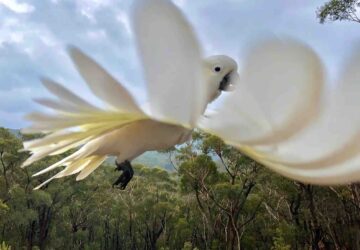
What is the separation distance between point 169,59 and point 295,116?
0.18 meters

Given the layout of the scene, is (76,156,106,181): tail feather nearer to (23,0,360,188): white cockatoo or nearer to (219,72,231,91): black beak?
(23,0,360,188): white cockatoo

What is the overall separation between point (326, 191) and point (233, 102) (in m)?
12.4

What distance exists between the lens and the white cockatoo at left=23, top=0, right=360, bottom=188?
56cm

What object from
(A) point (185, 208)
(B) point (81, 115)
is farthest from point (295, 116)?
(A) point (185, 208)

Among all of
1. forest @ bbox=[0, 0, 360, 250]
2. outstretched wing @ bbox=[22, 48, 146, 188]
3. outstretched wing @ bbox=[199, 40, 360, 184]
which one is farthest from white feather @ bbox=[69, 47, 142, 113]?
forest @ bbox=[0, 0, 360, 250]

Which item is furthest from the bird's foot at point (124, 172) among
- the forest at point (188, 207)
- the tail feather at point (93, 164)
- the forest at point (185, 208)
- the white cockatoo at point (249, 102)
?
the forest at point (188, 207)

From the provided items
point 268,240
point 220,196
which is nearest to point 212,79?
point 220,196

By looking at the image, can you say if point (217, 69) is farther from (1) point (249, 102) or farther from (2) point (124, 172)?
(2) point (124, 172)

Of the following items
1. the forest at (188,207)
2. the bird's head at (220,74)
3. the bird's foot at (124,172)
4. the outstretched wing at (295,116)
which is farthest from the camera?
the forest at (188,207)

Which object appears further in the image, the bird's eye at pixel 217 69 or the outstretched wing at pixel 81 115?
the bird's eye at pixel 217 69

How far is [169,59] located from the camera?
58cm

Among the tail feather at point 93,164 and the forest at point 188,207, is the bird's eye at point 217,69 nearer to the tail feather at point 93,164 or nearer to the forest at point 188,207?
the tail feather at point 93,164

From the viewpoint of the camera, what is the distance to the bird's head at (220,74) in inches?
30.8

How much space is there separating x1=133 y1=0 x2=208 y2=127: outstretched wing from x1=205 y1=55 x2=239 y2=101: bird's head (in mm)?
157
